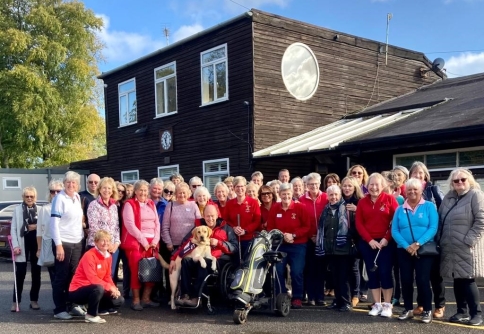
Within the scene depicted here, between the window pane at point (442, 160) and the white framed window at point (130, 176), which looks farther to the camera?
the white framed window at point (130, 176)

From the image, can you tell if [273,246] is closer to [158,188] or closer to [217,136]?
[158,188]

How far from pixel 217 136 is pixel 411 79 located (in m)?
7.38

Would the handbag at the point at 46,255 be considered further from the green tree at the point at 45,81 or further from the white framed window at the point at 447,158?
the green tree at the point at 45,81

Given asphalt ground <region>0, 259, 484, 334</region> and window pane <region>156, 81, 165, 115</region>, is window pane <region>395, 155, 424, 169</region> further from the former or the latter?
window pane <region>156, 81, 165, 115</region>

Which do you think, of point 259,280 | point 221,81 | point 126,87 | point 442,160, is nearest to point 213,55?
point 221,81

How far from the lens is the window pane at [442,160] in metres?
9.87

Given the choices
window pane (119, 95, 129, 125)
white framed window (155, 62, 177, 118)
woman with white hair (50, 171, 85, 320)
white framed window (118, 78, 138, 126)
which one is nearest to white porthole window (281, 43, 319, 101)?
white framed window (155, 62, 177, 118)

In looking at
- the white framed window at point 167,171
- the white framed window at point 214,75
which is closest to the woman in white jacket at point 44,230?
the white framed window at point 214,75

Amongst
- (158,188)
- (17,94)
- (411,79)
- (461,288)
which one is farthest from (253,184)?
(17,94)

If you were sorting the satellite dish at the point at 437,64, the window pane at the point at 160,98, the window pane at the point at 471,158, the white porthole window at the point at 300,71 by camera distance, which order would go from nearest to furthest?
1. the window pane at the point at 471,158
2. the white porthole window at the point at 300,71
3. the window pane at the point at 160,98
4. the satellite dish at the point at 437,64

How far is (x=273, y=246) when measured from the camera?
631cm

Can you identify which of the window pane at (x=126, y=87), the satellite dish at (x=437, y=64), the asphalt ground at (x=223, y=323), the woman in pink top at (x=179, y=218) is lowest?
the asphalt ground at (x=223, y=323)

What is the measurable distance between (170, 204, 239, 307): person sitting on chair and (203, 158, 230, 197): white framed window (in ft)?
25.0

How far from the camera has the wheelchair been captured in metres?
6.21
